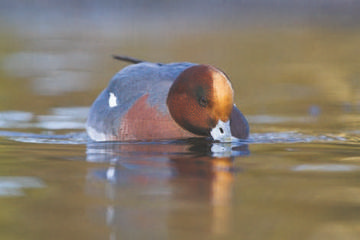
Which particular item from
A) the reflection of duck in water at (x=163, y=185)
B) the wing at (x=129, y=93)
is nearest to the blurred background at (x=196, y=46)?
the wing at (x=129, y=93)

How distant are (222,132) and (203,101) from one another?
0.96 feet

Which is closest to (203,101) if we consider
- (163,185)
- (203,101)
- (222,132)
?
(203,101)

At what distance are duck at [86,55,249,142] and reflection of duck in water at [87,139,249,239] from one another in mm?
141

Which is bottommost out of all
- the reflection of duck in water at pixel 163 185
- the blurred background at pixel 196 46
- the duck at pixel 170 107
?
the reflection of duck in water at pixel 163 185

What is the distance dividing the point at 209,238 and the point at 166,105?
334cm

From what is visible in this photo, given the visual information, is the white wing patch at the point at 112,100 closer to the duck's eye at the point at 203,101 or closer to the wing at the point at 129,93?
the wing at the point at 129,93

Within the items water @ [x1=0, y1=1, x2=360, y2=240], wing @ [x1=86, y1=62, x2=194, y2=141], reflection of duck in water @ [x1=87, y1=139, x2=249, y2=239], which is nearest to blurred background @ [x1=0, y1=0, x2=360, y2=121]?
water @ [x1=0, y1=1, x2=360, y2=240]

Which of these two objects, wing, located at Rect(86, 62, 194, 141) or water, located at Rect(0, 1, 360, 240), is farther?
wing, located at Rect(86, 62, 194, 141)

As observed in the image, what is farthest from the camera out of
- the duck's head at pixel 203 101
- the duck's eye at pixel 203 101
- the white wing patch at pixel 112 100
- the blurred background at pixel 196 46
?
the blurred background at pixel 196 46

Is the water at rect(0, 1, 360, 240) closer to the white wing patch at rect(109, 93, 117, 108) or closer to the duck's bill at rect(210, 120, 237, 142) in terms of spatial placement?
the duck's bill at rect(210, 120, 237, 142)

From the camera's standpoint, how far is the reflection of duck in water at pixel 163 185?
14.3 ft

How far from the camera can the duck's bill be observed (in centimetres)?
700

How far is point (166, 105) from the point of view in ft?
24.1

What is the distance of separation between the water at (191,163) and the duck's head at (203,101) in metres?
0.15
